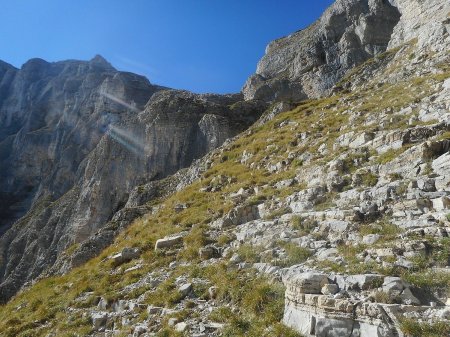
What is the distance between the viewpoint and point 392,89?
24.8 meters

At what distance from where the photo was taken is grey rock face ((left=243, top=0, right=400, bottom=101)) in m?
53.6

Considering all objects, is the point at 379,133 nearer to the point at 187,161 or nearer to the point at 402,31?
the point at 187,161

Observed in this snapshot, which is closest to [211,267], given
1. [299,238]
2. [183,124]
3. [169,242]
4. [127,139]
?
[299,238]

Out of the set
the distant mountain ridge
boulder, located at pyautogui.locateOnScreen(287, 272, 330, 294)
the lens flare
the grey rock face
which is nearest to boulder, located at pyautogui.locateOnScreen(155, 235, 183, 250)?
boulder, located at pyautogui.locateOnScreen(287, 272, 330, 294)

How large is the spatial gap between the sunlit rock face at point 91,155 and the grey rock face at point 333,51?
8538 millimetres

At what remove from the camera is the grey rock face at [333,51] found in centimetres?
5356

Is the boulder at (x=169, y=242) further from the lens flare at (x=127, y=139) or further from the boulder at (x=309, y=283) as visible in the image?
the lens flare at (x=127, y=139)

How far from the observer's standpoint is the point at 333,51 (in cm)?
5888

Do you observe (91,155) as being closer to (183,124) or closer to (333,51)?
(183,124)

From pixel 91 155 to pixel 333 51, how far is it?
41131 millimetres

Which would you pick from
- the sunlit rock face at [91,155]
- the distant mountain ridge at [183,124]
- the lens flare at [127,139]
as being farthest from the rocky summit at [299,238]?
the lens flare at [127,139]

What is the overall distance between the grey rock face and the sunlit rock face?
854 cm

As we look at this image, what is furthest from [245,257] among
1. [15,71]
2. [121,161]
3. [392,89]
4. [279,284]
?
[15,71]

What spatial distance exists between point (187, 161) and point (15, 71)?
140404 millimetres
